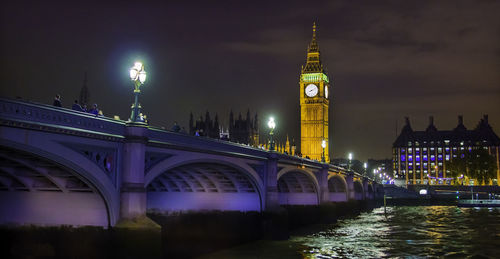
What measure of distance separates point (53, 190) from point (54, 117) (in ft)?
21.9

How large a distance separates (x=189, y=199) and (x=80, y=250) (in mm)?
15973

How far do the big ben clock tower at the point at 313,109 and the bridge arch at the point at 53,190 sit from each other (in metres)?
132

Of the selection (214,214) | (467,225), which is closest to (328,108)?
(467,225)

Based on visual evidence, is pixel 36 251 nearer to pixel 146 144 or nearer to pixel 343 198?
pixel 146 144

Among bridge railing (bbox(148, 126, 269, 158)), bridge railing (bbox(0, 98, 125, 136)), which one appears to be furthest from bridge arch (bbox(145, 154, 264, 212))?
bridge railing (bbox(0, 98, 125, 136))

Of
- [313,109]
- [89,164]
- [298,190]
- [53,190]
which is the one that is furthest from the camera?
[313,109]

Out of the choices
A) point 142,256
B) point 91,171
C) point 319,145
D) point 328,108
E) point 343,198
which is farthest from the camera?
point 328,108

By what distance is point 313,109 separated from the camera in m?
157

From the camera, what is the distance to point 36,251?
2520cm

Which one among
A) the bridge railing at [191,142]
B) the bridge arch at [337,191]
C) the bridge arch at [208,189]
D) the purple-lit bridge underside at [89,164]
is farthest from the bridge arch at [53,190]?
the bridge arch at [337,191]

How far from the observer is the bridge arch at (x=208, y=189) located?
35.6 meters

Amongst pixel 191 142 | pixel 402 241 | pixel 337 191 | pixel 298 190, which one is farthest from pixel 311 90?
pixel 191 142

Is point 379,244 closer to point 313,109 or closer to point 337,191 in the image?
point 337,191

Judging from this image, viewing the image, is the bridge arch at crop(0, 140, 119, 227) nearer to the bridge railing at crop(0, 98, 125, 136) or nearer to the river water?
the bridge railing at crop(0, 98, 125, 136)
